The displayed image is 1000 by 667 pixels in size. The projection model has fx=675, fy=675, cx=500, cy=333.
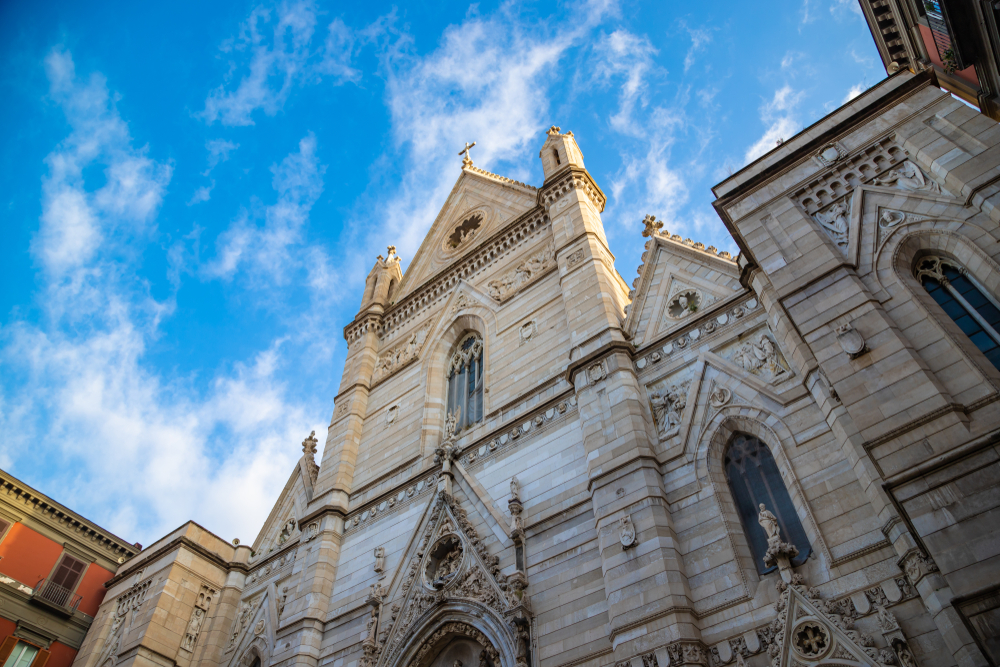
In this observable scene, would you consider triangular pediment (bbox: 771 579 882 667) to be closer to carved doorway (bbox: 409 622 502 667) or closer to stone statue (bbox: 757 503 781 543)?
stone statue (bbox: 757 503 781 543)

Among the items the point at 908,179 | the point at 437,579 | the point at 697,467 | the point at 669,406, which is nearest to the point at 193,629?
the point at 437,579

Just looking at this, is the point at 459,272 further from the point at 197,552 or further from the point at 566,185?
the point at 197,552

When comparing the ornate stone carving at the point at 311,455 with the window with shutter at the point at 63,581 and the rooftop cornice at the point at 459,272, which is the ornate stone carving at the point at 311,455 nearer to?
the rooftop cornice at the point at 459,272

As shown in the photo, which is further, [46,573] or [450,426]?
[46,573]

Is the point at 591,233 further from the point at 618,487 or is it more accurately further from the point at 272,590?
the point at 272,590

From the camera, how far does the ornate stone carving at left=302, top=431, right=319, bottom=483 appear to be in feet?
67.4

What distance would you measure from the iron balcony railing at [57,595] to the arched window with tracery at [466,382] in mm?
13111

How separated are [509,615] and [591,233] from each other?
32.6ft

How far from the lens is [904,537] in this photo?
26.4 feet

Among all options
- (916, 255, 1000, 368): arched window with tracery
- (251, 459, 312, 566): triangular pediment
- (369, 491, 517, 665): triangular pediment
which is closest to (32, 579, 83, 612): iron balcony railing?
(251, 459, 312, 566): triangular pediment

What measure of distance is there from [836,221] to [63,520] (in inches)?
941

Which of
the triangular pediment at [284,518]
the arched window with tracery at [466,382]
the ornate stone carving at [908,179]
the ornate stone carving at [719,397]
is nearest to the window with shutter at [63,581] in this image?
the triangular pediment at [284,518]

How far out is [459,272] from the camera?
2172 centimetres

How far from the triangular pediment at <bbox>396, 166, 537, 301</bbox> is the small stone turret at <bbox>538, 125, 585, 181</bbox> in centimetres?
136
